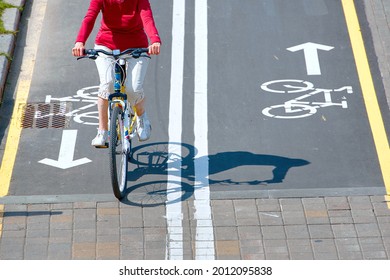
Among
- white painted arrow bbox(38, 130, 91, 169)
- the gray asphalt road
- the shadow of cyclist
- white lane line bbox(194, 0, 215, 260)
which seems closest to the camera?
white lane line bbox(194, 0, 215, 260)

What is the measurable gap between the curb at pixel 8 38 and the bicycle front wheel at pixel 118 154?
2.35m

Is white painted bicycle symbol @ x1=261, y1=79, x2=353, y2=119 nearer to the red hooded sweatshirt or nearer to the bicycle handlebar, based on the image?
the red hooded sweatshirt

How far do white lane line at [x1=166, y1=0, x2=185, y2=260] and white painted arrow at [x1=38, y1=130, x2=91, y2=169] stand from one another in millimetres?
997

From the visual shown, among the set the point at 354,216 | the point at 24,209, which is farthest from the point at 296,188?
the point at 24,209

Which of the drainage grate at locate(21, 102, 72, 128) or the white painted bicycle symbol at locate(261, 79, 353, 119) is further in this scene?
the white painted bicycle symbol at locate(261, 79, 353, 119)

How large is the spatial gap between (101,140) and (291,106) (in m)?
2.56

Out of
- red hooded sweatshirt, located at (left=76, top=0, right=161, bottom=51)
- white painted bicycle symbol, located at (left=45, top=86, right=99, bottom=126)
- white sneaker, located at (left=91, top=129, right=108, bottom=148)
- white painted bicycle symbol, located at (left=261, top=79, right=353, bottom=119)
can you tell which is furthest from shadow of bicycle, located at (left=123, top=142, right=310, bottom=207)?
red hooded sweatshirt, located at (left=76, top=0, right=161, bottom=51)

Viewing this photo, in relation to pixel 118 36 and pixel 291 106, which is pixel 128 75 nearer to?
pixel 118 36

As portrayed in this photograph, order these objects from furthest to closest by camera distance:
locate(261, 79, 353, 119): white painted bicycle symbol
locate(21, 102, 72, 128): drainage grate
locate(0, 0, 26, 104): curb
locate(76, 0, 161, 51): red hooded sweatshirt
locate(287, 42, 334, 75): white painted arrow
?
locate(287, 42, 334, 75): white painted arrow → locate(0, 0, 26, 104): curb → locate(261, 79, 353, 119): white painted bicycle symbol → locate(21, 102, 72, 128): drainage grate → locate(76, 0, 161, 51): red hooded sweatshirt

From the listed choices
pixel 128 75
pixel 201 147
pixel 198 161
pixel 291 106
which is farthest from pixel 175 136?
pixel 291 106

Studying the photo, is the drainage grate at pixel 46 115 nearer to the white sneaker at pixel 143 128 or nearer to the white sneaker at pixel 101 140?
the white sneaker at pixel 101 140

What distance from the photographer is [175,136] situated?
36.8ft

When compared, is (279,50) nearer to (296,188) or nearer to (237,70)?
(237,70)

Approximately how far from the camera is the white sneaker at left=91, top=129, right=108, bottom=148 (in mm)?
10414
